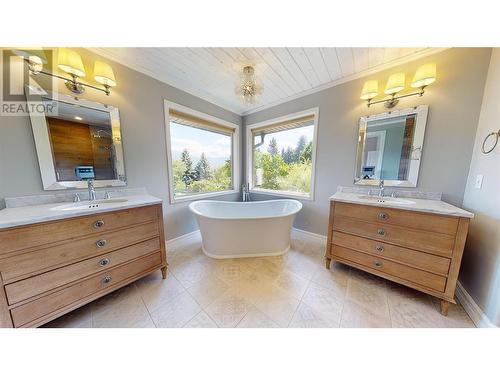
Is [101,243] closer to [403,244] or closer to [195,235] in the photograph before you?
[195,235]

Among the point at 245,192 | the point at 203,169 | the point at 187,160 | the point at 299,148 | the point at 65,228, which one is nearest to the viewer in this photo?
the point at 65,228

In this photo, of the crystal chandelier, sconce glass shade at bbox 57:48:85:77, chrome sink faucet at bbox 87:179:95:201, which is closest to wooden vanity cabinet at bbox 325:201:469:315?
the crystal chandelier

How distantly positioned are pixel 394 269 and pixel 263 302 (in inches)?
47.4

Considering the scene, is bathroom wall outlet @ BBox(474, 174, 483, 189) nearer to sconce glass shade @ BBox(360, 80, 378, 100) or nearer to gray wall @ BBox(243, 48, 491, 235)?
gray wall @ BBox(243, 48, 491, 235)

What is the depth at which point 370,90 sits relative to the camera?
67.1 inches

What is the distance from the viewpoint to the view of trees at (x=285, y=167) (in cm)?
251

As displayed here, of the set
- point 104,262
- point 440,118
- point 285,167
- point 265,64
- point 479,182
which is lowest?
point 104,262

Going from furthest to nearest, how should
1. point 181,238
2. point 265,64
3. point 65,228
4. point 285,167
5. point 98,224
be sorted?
point 285,167, point 181,238, point 265,64, point 98,224, point 65,228

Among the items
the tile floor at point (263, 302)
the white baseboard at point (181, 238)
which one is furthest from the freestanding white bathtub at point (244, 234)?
the white baseboard at point (181, 238)

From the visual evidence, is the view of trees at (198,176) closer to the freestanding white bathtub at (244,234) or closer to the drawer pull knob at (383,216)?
the freestanding white bathtub at (244,234)

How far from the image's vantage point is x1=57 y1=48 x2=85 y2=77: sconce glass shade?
4.05ft

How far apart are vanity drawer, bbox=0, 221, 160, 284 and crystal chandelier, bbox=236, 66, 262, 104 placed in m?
1.74

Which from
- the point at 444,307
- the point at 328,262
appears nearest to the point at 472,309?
the point at 444,307

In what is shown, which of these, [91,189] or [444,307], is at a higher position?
[91,189]
